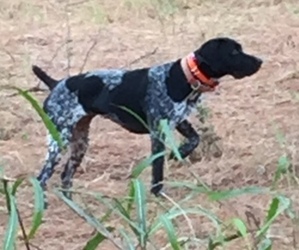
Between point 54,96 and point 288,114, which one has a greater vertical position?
point 54,96

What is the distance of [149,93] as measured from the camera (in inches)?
213

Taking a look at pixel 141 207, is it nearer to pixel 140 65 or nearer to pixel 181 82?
pixel 181 82

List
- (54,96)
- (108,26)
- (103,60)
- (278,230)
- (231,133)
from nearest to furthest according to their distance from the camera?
1. (278,230)
2. (54,96)
3. (231,133)
4. (103,60)
5. (108,26)

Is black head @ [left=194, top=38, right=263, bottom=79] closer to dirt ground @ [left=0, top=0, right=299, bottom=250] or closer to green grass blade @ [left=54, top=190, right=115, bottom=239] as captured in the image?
dirt ground @ [left=0, top=0, right=299, bottom=250]

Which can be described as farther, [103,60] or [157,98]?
[103,60]

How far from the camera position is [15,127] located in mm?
6820

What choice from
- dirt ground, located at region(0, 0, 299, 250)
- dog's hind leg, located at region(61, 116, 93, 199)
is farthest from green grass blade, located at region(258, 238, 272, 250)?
dog's hind leg, located at region(61, 116, 93, 199)

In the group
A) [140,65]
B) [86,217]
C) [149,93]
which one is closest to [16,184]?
[86,217]

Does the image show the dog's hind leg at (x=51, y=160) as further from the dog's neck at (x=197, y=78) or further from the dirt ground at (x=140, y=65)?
the dog's neck at (x=197, y=78)

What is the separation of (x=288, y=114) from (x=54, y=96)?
198 centimetres

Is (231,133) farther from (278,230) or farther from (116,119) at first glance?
(278,230)

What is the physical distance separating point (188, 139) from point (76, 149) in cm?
56

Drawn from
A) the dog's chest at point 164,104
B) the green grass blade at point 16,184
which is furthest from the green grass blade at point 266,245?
the dog's chest at point 164,104

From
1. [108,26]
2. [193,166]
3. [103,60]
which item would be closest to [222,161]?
[193,166]
